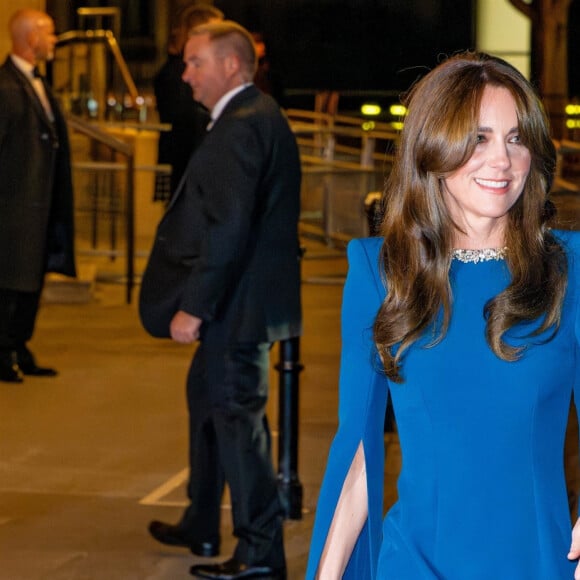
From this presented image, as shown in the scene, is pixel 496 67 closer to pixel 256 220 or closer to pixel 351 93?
pixel 256 220

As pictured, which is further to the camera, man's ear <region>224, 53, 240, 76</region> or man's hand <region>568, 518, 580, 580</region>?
man's ear <region>224, 53, 240, 76</region>

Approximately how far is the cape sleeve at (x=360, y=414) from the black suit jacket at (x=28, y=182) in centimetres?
703

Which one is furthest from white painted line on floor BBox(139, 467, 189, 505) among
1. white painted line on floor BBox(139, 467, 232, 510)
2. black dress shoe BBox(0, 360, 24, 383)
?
black dress shoe BBox(0, 360, 24, 383)

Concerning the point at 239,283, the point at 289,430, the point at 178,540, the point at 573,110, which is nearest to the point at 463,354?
the point at 239,283

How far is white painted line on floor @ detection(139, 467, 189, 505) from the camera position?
691 centimetres

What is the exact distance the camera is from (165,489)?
7.12 m

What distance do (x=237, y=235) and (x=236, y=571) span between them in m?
1.18

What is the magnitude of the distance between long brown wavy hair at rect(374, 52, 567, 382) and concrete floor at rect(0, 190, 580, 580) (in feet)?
1.33

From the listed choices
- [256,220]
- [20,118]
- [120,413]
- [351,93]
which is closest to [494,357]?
[256,220]

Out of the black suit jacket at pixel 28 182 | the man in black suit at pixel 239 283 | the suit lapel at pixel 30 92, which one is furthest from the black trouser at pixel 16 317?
the man in black suit at pixel 239 283

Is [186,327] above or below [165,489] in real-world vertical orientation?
above

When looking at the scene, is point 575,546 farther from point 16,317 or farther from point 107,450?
point 16,317

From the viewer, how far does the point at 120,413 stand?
8859 millimetres

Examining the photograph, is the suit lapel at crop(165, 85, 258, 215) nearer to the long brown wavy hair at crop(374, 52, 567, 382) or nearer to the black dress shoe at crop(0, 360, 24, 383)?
the long brown wavy hair at crop(374, 52, 567, 382)
